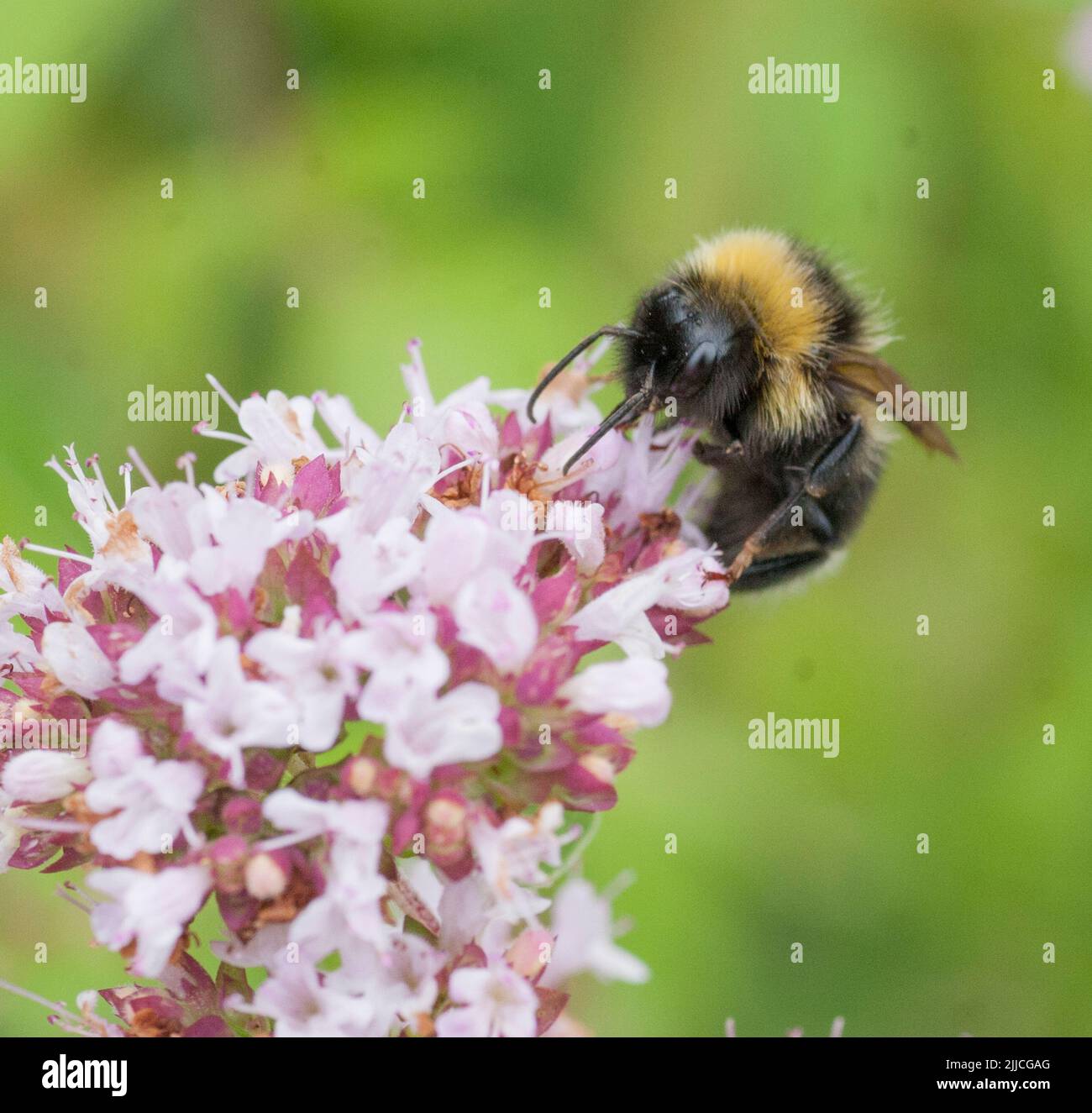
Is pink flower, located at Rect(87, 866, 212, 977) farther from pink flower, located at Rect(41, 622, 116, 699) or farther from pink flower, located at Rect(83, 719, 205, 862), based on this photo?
pink flower, located at Rect(41, 622, 116, 699)

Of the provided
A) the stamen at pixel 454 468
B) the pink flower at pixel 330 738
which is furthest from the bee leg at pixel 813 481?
the stamen at pixel 454 468

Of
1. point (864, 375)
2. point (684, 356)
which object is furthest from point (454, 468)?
point (864, 375)

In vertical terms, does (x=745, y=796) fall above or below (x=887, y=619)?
below

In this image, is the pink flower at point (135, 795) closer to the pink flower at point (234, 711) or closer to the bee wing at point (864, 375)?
the pink flower at point (234, 711)

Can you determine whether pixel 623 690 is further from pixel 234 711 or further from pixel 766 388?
pixel 766 388

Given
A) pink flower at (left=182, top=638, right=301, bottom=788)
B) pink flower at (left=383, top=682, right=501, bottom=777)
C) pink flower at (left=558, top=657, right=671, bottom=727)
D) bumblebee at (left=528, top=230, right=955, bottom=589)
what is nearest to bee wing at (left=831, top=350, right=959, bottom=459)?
bumblebee at (left=528, top=230, right=955, bottom=589)

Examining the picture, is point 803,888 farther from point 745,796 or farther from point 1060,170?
point 1060,170

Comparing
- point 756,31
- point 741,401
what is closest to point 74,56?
point 756,31
